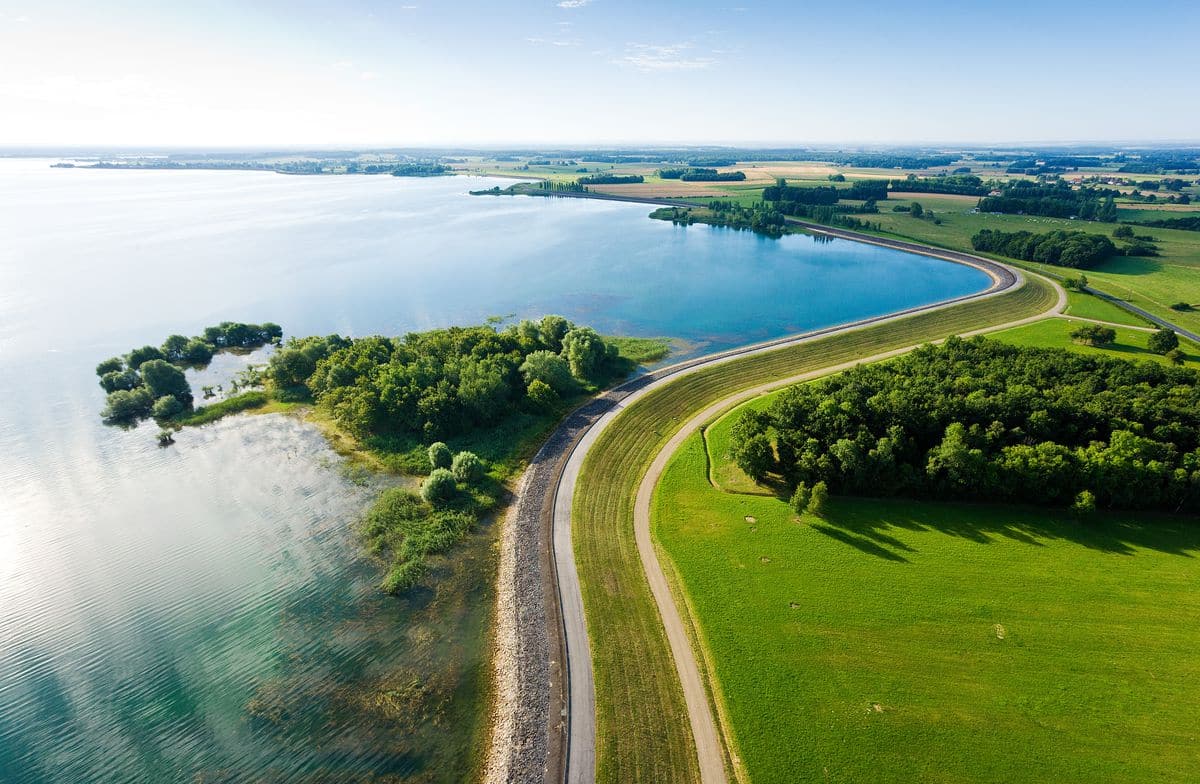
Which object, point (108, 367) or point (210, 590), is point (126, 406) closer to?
point (108, 367)

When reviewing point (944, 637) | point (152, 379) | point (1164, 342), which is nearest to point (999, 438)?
point (944, 637)

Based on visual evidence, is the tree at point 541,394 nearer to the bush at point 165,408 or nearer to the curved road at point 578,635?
the curved road at point 578,635

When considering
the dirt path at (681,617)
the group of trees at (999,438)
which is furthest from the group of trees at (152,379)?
the group of trees at (999,438)

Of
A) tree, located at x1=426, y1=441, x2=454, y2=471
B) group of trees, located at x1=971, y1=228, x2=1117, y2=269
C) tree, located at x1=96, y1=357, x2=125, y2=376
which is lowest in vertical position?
tree, located at x1=426, y1=441, x2=454, y2=471

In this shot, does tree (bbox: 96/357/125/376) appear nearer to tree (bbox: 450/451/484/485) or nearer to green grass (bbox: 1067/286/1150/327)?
tree (bbox: 450/451/484/485)

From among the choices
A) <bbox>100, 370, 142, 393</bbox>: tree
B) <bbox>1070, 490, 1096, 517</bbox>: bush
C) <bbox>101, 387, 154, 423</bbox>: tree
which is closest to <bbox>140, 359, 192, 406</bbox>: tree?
<bbox>101, 387, 154, 423</bbox>: tree

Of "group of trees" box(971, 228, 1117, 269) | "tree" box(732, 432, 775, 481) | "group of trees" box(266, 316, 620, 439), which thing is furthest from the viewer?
"group of trees" box(971, 228, 1117, 269)
